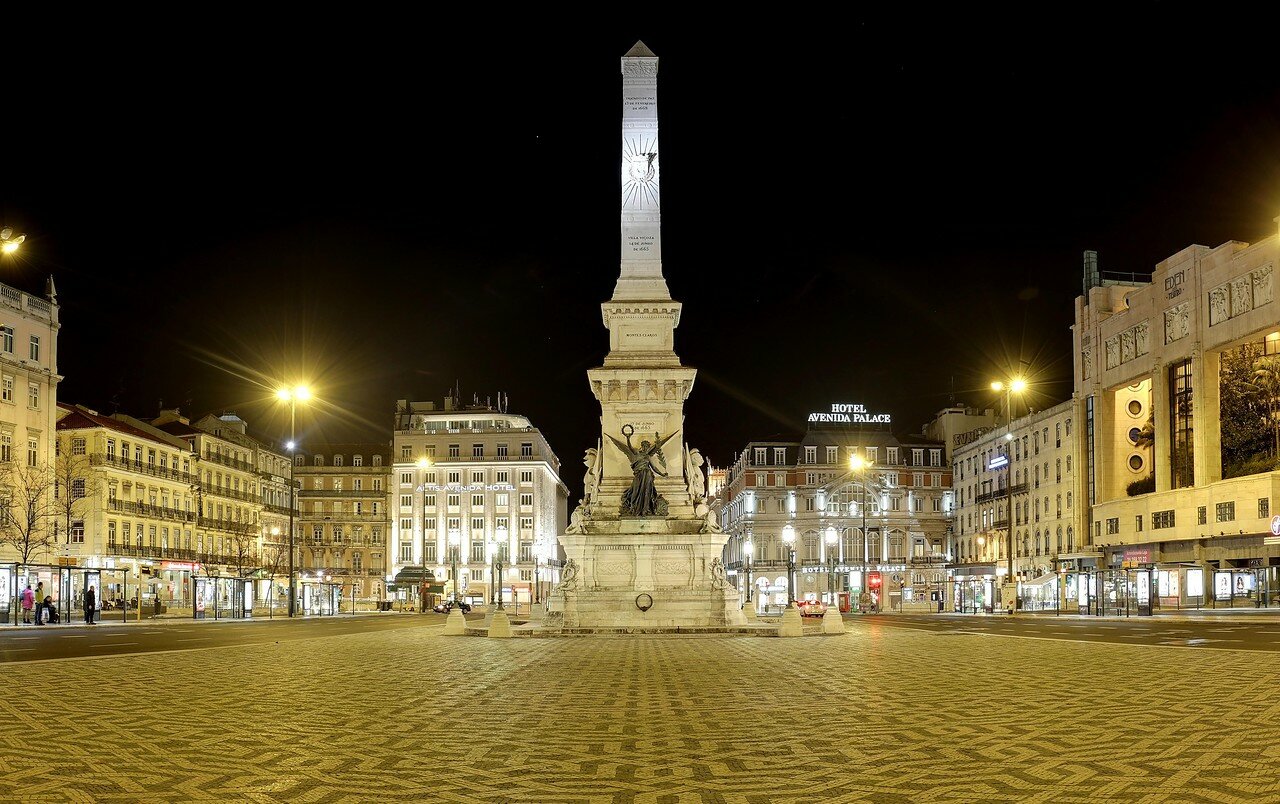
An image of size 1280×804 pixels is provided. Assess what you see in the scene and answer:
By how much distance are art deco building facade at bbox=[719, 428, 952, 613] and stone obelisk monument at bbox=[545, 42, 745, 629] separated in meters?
76.8

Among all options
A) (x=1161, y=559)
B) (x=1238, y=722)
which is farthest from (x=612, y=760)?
(x=1161, y=559)

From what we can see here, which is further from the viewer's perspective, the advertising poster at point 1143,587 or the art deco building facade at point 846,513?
the art deco building facade at point 846,513

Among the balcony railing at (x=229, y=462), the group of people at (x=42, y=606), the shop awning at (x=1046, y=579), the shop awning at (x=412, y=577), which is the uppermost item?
the balcony railing at (x=229, y=462)

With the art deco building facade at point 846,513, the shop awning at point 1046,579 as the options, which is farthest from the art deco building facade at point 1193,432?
the art deco building facade at point 846,513

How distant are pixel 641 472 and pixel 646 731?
3008cm

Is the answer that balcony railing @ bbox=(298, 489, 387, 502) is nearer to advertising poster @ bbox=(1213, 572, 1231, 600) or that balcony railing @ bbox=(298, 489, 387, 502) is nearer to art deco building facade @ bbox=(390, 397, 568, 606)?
art deco building facade @ bbox=(390, 397, 568, 606)

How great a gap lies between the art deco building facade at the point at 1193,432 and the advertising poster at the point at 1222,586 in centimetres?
6

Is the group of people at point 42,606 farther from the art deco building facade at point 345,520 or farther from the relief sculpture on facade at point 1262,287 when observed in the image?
the art deco building facade at point 345,520

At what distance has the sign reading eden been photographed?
13300 cm

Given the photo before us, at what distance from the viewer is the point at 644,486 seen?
145 ft

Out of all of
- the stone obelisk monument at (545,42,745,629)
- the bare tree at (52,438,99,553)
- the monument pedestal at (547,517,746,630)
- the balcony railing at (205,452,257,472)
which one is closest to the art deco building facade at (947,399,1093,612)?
the stone obelisk monument at (545,42,745,629)

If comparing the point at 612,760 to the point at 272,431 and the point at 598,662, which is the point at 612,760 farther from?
the point at 272,431

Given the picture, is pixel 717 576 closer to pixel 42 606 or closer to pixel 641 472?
pixel 641 472

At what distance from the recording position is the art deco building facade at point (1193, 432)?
6794 centimetres
